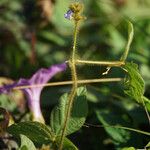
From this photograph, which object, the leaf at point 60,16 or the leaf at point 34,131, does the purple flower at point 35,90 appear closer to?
the leaf at point 34,131

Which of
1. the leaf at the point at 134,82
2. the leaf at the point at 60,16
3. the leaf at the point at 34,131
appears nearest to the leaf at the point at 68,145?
the leaf at the point at 34,131

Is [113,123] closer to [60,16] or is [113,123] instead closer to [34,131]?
[34,131]

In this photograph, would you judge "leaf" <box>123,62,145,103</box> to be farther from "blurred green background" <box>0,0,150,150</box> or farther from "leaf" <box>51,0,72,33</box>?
"leaf" <box>51,0,72,33</box>

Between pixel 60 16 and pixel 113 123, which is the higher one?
pixel 60 16

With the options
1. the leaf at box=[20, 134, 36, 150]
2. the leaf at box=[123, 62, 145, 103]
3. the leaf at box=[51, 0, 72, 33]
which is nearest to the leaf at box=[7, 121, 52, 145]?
the leaf at box=[20, 134, 36, 150]

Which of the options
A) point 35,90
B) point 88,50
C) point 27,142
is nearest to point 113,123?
point 35,90

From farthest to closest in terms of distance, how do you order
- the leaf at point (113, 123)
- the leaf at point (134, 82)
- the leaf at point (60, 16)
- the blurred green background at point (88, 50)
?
1. the leaf at point (60, 16)
2. the blurred green background at point (88, 50)
3. the leaf at point (113, 123)
4. the leaf at point (134, 82)
